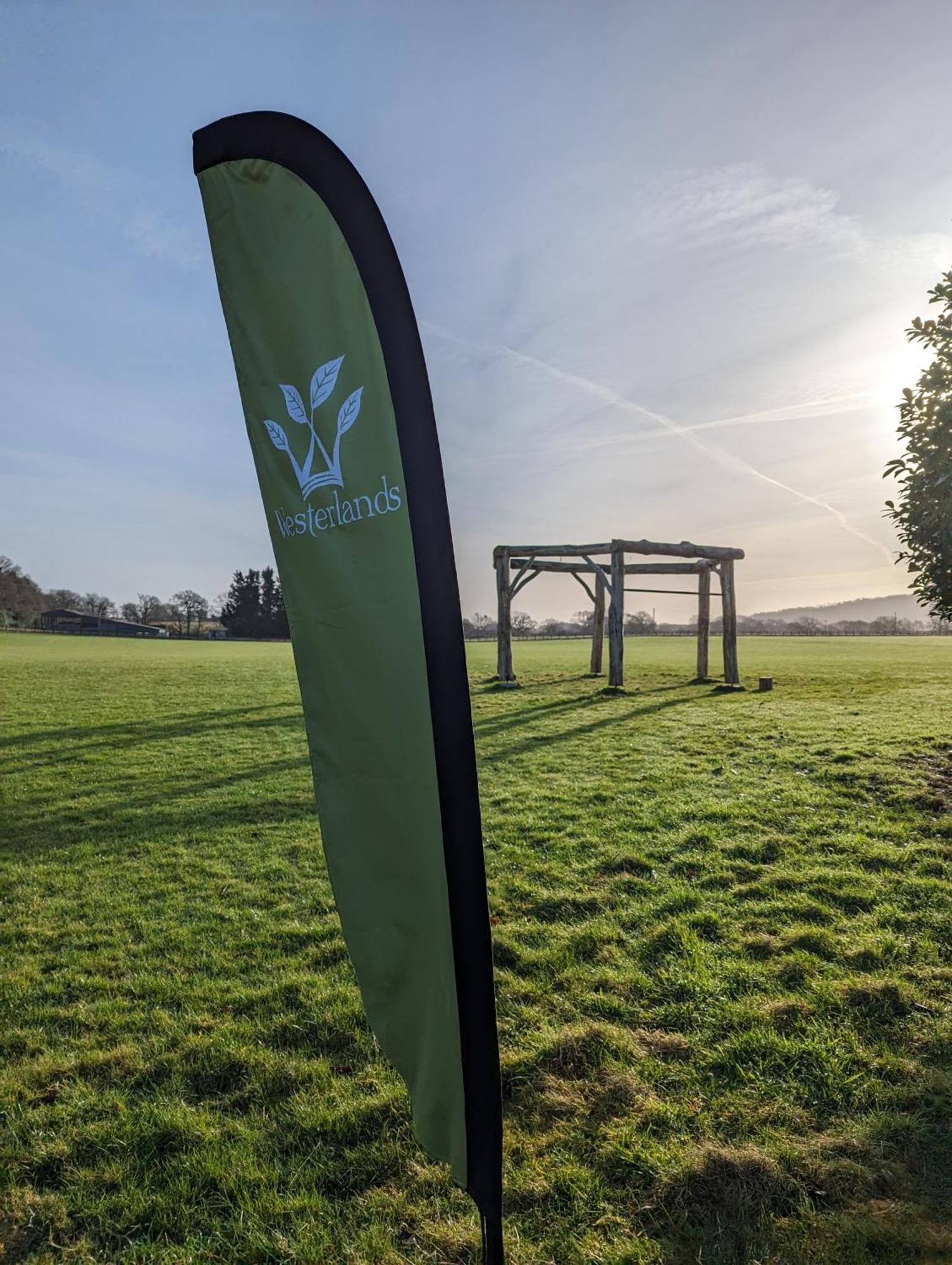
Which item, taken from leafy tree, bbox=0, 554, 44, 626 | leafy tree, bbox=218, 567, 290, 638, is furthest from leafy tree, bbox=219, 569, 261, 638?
leafy tree, bbox=0, 554, 44, 626

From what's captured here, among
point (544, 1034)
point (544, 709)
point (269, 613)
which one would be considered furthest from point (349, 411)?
point (269, 613)

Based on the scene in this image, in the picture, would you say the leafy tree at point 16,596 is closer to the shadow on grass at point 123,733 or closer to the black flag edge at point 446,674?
the shadow on grass at point 123,733

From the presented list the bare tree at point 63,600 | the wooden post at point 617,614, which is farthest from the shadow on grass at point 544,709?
the bare tree at point 63,600

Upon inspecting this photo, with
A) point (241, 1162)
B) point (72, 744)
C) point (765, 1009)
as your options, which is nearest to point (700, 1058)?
point (765, 1009)

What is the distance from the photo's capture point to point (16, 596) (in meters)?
77.0

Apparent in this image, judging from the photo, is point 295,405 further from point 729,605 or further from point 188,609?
point 188,609

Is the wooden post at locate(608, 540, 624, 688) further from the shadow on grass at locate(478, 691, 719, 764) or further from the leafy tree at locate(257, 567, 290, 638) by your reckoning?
the leafy tree at locate(257, 567, 290, 638)

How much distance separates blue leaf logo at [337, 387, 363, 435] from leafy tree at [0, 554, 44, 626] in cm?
8251

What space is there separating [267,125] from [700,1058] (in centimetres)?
384

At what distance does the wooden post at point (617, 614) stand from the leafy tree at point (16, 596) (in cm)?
7347

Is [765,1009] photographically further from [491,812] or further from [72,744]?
[72,744]

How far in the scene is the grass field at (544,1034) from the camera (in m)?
2.32

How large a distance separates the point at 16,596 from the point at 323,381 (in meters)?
90.5

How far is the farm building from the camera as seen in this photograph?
76.6 metres
